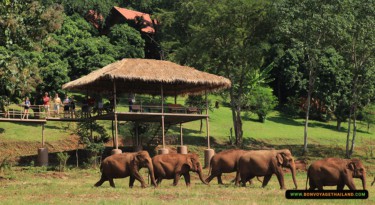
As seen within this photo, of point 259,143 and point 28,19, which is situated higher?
point 28,19

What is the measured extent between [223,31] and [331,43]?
7.61m

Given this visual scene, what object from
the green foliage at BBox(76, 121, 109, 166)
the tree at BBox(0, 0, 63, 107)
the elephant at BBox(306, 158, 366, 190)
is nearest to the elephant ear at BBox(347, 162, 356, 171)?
the elephant at BBox(306, 158, 366, 190)

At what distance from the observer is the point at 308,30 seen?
48656 millimetres

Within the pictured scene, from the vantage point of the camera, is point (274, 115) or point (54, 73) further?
point (274, 115)

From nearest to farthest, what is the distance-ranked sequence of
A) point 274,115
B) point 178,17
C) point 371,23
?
point 371,23
point 178,17
point 274,115

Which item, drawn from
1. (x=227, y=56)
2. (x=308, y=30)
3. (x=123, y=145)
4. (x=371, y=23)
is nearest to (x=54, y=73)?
(x=123, y=145)

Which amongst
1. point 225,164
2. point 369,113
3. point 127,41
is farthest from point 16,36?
point 369,113

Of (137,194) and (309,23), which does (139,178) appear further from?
(309,23)

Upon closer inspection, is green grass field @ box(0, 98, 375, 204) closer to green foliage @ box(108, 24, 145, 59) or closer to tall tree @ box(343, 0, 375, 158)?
tall tree @ box(343, 0, 375, 158)

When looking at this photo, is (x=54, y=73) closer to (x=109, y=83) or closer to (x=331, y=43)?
(x=109, y=83)

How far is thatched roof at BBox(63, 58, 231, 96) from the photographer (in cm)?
3941

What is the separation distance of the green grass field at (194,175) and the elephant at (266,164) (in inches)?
23.1

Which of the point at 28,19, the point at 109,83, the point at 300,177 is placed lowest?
the point at 300,177

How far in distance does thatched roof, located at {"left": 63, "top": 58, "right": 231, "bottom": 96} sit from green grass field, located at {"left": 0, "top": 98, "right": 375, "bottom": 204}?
380 cm
